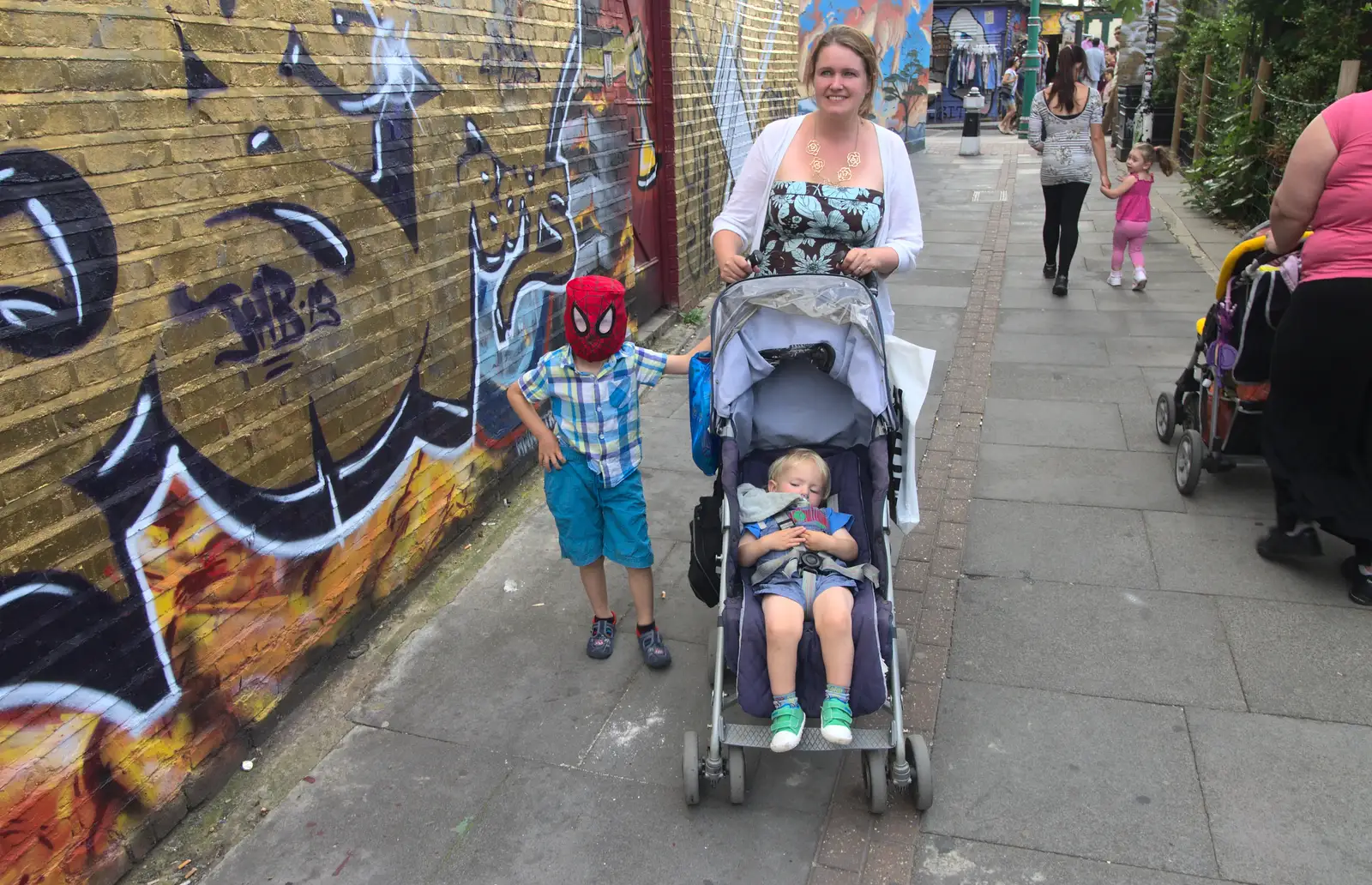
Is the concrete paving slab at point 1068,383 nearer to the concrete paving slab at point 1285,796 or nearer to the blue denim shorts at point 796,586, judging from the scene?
the concrete paving slab at point 1285,796

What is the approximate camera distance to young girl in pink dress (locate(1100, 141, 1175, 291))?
331 inches

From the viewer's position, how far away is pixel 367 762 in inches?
132

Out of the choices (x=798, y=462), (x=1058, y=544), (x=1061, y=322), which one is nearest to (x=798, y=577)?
(x=798, y=462)

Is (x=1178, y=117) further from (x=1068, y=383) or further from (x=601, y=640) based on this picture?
(x=601, y=640)

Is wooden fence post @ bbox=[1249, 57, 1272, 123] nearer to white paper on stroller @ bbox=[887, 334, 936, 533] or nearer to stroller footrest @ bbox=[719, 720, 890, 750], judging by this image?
white paper on stroller @ bbox=[887, 334, 936, 533]

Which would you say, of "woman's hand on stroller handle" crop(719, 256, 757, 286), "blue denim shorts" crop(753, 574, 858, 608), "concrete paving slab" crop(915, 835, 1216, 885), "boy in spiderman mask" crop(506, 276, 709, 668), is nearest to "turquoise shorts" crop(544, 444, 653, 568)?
"boy in spiderman mask" crop(506, 276, 709, 668)

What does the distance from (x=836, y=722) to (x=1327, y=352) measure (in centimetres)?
273

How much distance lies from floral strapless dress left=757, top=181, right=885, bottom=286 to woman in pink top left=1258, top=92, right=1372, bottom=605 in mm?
1795

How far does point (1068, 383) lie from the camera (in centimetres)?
677

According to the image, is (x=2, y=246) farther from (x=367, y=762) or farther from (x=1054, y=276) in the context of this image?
(x=1054, y=276)

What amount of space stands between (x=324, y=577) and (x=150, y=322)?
49.8 inches

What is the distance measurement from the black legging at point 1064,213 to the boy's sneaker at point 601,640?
21.2ft

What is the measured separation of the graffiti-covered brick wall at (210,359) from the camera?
2.55 metres

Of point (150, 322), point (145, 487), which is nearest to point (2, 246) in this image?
point (150, 322)
